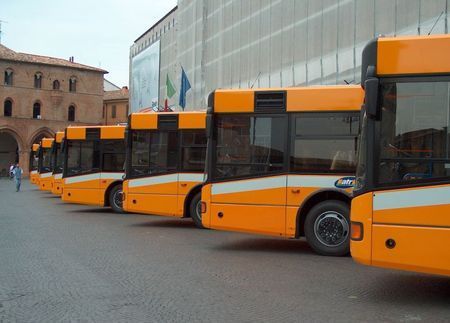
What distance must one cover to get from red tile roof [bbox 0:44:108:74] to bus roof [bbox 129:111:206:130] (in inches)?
2622

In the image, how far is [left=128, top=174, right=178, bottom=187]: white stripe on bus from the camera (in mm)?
13953

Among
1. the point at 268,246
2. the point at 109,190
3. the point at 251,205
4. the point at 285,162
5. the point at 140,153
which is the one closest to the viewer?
the point at 285,162

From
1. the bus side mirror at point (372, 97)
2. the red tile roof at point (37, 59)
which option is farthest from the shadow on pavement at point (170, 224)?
the red tile roof at point (37, 59)

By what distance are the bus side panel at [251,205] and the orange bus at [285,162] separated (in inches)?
0.7

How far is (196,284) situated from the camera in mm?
7219

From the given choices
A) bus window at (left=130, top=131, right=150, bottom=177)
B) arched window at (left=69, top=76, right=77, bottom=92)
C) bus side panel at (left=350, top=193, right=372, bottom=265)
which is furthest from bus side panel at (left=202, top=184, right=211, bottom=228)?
arched window at (left=69, top=76, right=77, bottom=92)

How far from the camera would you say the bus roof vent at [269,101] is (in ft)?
32.9

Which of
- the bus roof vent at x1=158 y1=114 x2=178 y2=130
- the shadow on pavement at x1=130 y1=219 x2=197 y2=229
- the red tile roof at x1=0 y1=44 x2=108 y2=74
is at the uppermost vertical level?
the red tile roof at x1=0 y1=44 x2=108 y2=74

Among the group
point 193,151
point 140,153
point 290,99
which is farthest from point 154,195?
point 290,99

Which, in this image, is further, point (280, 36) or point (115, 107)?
point (115, 107)

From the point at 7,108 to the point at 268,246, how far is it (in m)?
71.2

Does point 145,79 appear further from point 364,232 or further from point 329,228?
point 364,232

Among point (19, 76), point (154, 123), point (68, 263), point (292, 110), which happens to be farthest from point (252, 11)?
point (19, 76)

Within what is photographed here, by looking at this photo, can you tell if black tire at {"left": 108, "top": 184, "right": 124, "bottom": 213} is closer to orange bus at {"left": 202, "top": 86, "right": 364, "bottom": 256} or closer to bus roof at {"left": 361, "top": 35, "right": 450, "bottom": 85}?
orange bus at {"left": 202, "top": 86, "right": 364, "bottom": 256}
